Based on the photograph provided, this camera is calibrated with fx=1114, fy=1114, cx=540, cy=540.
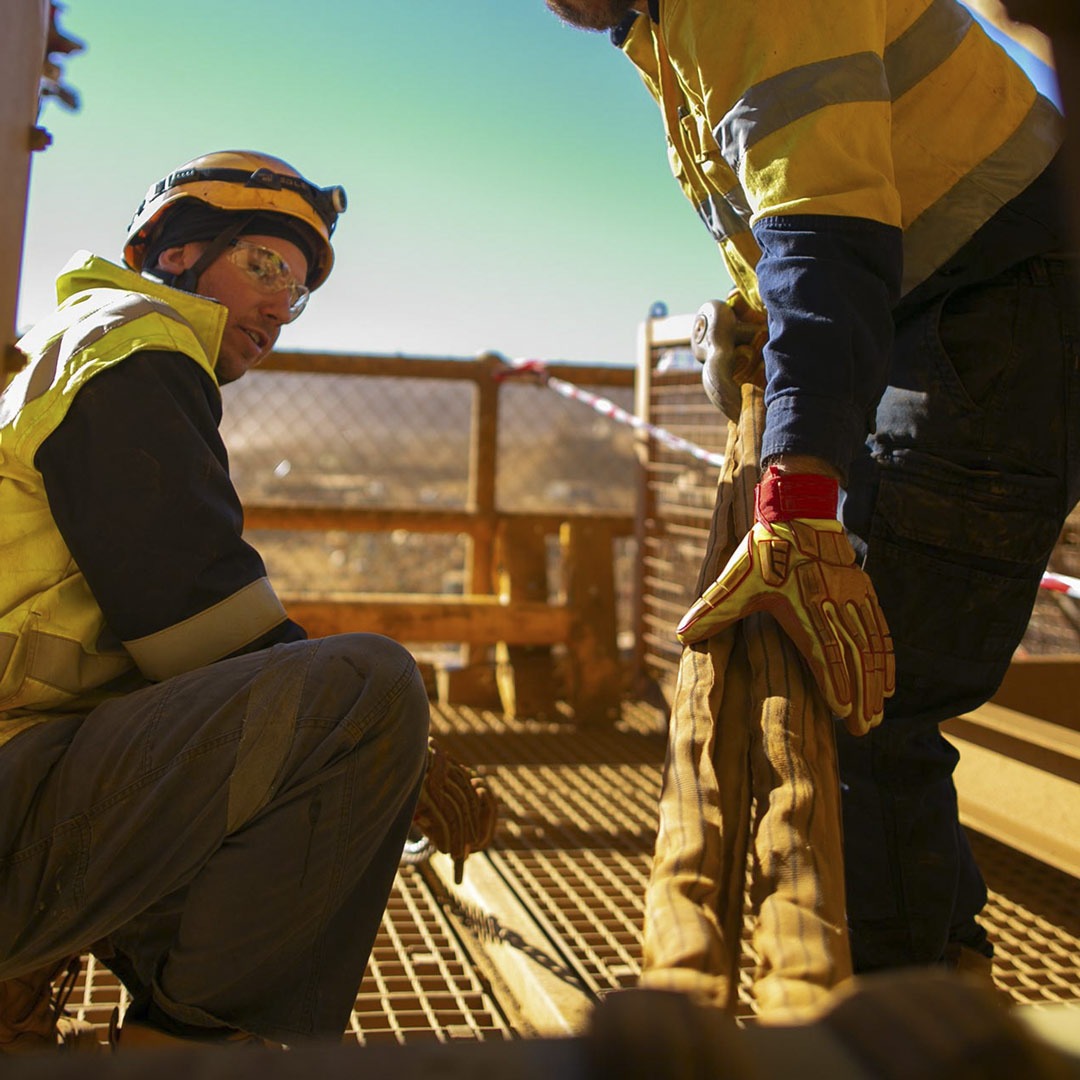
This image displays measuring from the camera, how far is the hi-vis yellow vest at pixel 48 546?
165cm

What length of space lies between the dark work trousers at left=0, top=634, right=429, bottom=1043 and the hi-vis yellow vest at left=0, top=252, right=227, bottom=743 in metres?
0.07

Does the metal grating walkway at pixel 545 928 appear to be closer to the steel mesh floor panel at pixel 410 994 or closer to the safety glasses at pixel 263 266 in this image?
the steel mesh floor panel at pixel 410 994

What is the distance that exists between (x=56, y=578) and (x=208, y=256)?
771mm

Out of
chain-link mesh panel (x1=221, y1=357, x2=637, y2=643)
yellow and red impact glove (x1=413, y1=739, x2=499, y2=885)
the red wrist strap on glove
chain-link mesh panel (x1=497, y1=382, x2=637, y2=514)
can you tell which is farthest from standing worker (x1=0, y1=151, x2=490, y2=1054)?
chain-link mesh panel (x1=497, y1=382, x2=637, y2=514)

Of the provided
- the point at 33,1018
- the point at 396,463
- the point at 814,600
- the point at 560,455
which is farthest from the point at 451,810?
the point at 396,463

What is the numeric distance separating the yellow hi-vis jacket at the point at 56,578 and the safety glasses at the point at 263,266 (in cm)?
39

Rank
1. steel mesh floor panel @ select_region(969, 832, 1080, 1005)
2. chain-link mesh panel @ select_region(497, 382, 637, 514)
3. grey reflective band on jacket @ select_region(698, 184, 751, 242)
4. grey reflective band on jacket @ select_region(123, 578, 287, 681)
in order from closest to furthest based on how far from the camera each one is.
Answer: grey reflective band on jacket @ select_region(123, 578, 287, 681) < grey reflective band on jacket @ select_region(698, 184, 751, 242) < steel mesh floor panel @ select_region(969, 832, 1080, 1005) < chain-link mesh panel @ select_region(497, 382, 637, 514)

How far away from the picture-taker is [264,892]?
5.27 ft

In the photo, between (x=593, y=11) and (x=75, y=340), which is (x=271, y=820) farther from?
(x=593, y=11)

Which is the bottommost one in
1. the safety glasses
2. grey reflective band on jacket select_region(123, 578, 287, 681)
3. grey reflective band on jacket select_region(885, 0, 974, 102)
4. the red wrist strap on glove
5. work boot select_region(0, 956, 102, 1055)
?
work boot select_region(0, 956, 102, 1055)

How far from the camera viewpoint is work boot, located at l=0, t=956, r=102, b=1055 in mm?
1809

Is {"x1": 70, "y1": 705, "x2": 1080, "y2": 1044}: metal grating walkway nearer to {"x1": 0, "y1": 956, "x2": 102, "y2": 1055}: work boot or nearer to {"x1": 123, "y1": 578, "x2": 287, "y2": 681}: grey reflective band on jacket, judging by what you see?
{"x1": 0, "y1": 956, "x2": 102, "y2": 1055}: work boot

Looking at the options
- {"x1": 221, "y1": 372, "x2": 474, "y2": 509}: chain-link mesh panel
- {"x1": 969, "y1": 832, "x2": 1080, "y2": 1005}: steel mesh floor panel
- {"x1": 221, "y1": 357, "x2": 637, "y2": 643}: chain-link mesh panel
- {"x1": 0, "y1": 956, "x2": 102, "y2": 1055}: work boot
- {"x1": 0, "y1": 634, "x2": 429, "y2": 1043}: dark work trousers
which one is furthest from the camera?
{"x1": 221, "y1": 372, "x2": 474, "y2": 509}: chain-link mesh panel

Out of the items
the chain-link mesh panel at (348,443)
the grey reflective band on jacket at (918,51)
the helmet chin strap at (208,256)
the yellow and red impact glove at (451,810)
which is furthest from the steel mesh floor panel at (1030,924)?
the chain-link mesh panel at (348,443)
